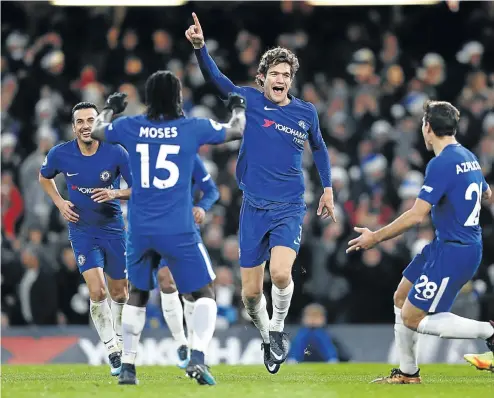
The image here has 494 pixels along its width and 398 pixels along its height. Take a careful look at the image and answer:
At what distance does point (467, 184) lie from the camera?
1007cm

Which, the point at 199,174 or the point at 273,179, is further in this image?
the point at 273,179

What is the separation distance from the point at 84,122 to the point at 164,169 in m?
2.69

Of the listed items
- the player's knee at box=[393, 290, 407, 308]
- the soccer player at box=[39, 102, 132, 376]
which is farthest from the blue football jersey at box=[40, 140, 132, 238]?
the player's knee at box=[393, 290, 407, 308]

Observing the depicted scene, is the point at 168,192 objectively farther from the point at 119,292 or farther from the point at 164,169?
the point at 119,292

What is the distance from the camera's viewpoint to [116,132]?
9820mm

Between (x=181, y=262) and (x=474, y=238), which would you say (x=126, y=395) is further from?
(x=474, y=238)

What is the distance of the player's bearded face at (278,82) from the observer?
11445 mm

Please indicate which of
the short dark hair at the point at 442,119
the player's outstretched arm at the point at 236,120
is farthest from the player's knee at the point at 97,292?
the short dark hair at the point at 442,119

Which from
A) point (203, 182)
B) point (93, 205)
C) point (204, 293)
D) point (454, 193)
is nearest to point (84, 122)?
point (93, 205)

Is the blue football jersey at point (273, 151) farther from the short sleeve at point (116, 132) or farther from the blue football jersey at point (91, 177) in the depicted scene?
the short sleeve at point (116, 132)

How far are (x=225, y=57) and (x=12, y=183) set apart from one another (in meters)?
5.09

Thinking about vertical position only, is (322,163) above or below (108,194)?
above

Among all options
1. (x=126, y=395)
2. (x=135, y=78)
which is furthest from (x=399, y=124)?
(x=126, y=395)

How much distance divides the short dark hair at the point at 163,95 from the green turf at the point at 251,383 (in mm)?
2294
